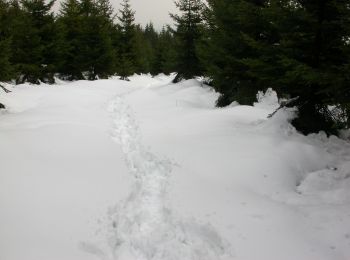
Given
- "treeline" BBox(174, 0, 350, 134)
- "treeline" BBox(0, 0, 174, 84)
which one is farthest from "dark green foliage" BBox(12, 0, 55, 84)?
"treeline" BBox(174, 0, 350, 134)

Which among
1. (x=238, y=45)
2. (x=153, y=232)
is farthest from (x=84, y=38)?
(x=153, y=232)

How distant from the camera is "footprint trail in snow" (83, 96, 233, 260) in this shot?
512cm

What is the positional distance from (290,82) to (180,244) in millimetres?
6710

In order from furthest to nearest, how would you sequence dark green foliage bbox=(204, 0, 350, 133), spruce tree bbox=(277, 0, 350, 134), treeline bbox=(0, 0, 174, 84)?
treeline bbox=(0, 0, 174, 84) → spruce tree bbox=(277, 0, 350, 134) → dark green foliage bbox=(204, 0, 350, 133)

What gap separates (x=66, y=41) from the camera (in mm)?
30656

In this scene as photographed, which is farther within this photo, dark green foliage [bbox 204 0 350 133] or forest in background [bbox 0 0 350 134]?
forest in background [bbox 0 0 350 134]

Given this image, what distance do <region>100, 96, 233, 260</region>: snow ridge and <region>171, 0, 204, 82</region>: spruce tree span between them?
21.6m

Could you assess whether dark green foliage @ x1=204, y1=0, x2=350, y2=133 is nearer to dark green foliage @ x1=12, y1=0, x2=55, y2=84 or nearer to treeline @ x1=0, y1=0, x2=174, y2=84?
treeline @ x1=0, y1=0, x2=174, y2=84

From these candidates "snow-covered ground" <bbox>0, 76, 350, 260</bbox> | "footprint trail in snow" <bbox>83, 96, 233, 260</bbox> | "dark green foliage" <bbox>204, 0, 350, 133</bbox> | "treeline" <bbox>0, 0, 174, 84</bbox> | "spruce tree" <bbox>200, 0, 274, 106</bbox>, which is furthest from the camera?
"treeline" <bbox>0, 0, 174, 84</bbox>

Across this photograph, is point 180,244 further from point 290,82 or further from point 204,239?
point 290,82

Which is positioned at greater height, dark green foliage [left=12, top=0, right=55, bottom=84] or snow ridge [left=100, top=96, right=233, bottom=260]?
dark green foliage [left=12, top=0, right=55, bottom=84]

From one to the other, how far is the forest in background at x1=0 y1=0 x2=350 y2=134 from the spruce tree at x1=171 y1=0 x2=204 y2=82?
0.08m

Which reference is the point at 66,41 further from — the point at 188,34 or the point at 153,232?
the point at 153,232

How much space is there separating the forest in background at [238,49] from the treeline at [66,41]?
80 millimetres
